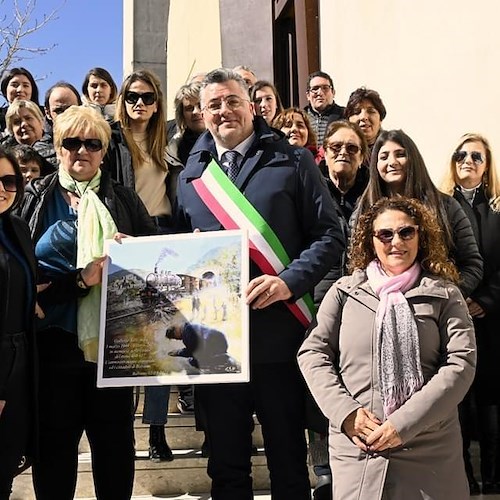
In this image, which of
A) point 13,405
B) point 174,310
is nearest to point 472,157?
point 174,310

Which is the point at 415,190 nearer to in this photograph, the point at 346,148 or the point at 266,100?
the point at 346,148

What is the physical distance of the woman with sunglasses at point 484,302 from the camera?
417 cm

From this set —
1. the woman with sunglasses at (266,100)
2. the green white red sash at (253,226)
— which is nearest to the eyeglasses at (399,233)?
the green white red sash at (253,226)

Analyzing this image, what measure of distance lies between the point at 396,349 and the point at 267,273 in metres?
0.69

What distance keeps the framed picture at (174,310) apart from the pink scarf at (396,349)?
575 millimetres

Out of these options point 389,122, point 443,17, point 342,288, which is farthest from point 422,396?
point 389,122

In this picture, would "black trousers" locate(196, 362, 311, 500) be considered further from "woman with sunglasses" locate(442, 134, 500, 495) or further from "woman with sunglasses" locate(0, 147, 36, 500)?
"woman with sunglasses" locate(442, 134, 500, 495)

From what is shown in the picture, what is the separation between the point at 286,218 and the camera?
3248mm

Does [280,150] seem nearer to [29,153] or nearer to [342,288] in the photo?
[342,288]

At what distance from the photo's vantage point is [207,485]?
4590mm

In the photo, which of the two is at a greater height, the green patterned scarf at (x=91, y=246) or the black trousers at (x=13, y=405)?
the green patterned scarf at (x=91, y=246)

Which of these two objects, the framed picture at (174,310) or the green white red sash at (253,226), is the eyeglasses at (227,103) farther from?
the framed picture at (174,310)

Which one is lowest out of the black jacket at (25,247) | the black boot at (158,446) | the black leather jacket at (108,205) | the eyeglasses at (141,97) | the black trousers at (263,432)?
the black boot at (158,446)

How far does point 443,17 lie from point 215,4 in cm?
888
